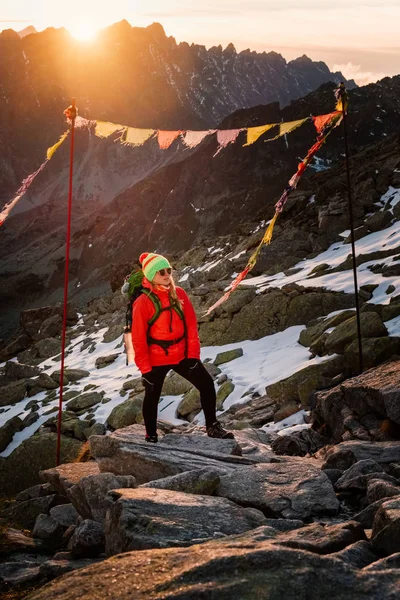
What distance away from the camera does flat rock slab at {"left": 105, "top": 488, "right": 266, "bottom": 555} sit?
167 inches

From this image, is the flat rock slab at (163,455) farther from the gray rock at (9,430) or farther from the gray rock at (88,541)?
the gray rock at (9,430)

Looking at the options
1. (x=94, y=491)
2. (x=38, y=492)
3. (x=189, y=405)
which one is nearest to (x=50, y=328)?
(x=189, y=405)

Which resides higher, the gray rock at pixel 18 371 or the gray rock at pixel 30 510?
the gray rock at pixel 30 510

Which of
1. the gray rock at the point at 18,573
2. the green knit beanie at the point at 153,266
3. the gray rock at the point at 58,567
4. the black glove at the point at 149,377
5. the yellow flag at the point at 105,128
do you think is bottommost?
the gray rock at the point at 18,573

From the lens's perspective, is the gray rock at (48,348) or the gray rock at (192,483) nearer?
the gray rock at (192,483)

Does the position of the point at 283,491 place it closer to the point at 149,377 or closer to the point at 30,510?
the point at 149,377

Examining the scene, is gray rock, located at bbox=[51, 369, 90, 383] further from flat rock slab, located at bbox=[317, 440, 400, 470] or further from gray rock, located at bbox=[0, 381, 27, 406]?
flat rock slab, located at bbox=[317, 440, 400, 470]

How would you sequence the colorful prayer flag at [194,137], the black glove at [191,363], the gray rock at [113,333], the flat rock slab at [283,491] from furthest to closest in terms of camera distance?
the gray rock at [113,333]
the colorful prayer flag at [194,137]
the black glove at [191,363]
the flat rock slab at [283,491]

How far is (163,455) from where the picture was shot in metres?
6.91

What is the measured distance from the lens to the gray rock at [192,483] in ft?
18.3

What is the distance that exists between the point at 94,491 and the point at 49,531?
0.89 metres

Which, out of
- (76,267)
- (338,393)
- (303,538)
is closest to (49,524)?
(303,538)

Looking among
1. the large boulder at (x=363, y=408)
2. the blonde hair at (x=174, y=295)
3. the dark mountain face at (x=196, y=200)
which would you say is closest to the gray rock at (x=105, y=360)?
the large boulder at (x=363, y=408)

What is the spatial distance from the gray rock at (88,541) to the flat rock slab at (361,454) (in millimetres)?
2882
